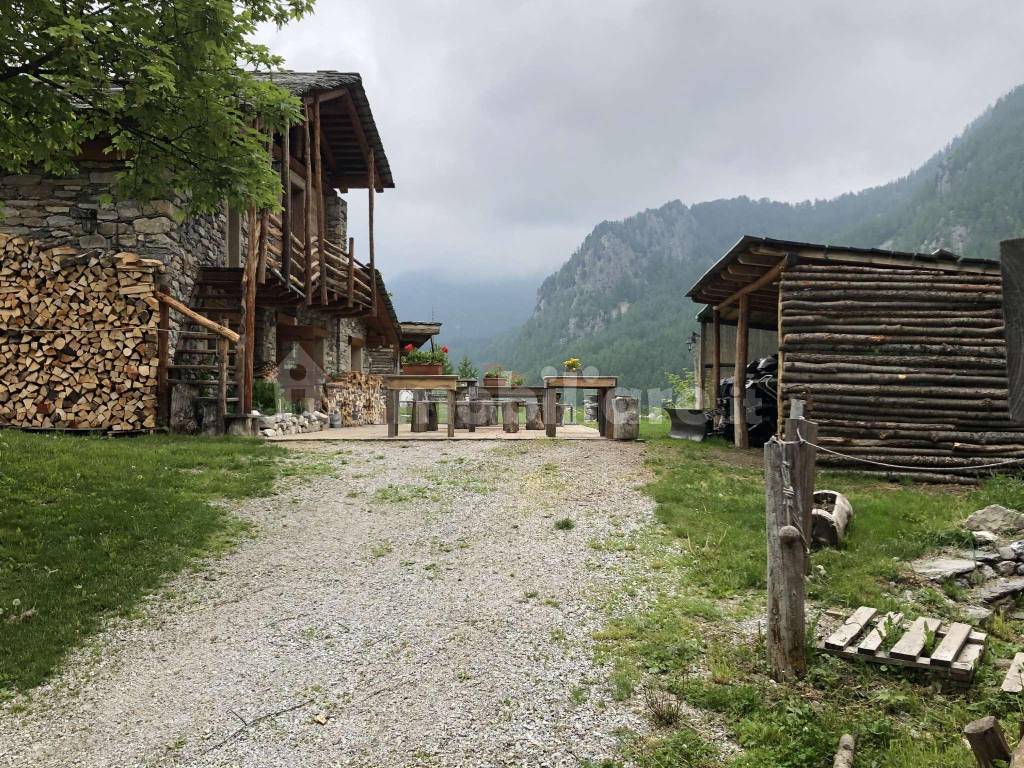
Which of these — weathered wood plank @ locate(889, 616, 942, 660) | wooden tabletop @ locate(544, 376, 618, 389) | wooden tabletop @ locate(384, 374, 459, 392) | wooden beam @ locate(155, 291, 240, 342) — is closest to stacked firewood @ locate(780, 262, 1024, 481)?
wooden tabletop @ locate(544, 376, 618, 389)

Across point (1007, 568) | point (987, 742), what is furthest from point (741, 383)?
point (987, 742)

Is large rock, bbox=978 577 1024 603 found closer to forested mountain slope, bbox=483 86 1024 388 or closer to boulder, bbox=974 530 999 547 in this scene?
boulder, bbox=974 530 999 547

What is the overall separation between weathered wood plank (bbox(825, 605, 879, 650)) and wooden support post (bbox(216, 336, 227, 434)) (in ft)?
30.3

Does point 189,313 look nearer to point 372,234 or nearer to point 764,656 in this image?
point 372,234

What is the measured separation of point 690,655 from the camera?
3.91m

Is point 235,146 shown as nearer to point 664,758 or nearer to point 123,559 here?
point 123,559

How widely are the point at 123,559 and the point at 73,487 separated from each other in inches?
71.0

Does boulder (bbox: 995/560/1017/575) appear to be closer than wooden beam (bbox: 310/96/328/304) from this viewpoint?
Yes

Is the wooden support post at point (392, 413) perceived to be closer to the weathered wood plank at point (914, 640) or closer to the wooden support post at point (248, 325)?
the wooden support post at point (248, 325)

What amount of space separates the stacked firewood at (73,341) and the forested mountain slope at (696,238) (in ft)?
202

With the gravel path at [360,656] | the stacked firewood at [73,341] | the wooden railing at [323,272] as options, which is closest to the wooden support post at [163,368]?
the stacked firewood at [73,341]

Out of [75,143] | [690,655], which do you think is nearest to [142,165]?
[75,143]

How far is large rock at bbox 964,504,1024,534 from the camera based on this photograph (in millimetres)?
5805

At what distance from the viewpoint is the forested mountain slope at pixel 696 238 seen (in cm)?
8581
